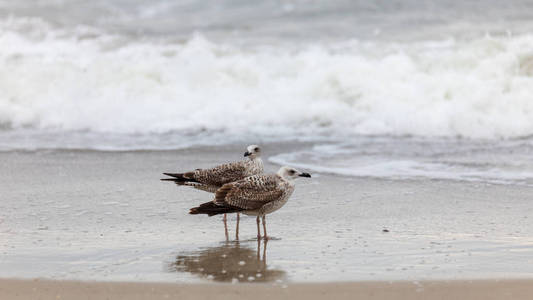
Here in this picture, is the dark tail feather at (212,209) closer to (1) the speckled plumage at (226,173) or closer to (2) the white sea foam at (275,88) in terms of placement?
(1) the speckled plumage at (226,173)

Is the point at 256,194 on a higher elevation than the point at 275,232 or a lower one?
higher

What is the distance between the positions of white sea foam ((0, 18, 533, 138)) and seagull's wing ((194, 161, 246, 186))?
14.9 feet

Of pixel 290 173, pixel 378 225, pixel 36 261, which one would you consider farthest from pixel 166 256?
pixel 378 225

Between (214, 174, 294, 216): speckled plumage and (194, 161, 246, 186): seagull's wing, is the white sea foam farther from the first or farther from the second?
(214, 174, 294, 216): speckled plumage

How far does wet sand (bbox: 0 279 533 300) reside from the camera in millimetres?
4363

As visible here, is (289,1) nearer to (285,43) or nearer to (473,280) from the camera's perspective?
(285,43)

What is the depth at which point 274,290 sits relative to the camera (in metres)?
4.45

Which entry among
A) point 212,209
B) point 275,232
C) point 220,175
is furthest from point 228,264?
point 220,175

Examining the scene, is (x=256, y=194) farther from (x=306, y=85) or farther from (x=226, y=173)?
(x=306, y=85)

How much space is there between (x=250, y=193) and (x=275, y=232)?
410 millimetres

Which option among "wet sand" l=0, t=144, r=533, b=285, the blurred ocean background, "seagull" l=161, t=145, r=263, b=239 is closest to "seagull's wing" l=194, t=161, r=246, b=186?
"seagull" l=161, t=145, r=263, b=239

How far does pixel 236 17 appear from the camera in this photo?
19.7m

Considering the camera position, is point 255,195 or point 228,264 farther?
point 255,195

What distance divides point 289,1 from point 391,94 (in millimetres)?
8861
